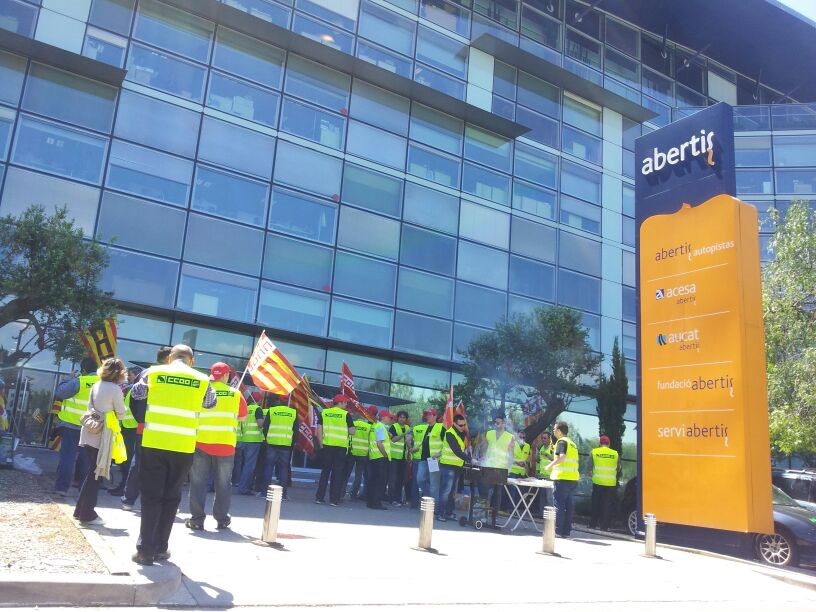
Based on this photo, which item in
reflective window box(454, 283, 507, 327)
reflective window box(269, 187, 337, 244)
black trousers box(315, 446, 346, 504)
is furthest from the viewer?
reflective window box(454, 283, 507, 327)

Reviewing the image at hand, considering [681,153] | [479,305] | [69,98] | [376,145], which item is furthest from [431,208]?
[69,98]

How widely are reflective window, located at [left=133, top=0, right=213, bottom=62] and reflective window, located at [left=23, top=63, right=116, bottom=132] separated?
210cm

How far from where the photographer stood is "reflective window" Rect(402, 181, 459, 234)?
77.4 feet

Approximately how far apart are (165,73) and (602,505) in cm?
1668

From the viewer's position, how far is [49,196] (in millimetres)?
18125

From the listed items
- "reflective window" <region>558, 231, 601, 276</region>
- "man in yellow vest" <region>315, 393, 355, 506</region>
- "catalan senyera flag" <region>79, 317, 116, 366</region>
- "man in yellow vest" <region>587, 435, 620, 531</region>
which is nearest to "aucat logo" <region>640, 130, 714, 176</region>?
"man in yellow vest" <region>587, 435, 620, 531</region>

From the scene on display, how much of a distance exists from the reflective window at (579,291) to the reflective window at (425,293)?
4.84 meters

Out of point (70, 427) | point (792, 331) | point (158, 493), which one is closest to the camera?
point (158, 493)

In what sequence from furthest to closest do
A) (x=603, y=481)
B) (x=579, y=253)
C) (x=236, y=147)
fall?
(x=579, y=253)
(x=236, y=147)
(x=603, y=481)

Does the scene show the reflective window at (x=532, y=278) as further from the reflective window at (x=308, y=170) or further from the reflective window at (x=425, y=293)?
the reflective window at (x=308, y=170)

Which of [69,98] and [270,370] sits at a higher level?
[69,98]

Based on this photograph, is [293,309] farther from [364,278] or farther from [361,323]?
[364,278]

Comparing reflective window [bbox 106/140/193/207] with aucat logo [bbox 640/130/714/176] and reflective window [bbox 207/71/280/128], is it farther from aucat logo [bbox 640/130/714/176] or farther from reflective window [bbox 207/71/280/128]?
aucat logo [bbox 640/130/714/176]

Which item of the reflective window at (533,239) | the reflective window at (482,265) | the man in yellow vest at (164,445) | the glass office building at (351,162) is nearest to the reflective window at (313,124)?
the glass office building at (351,162)
